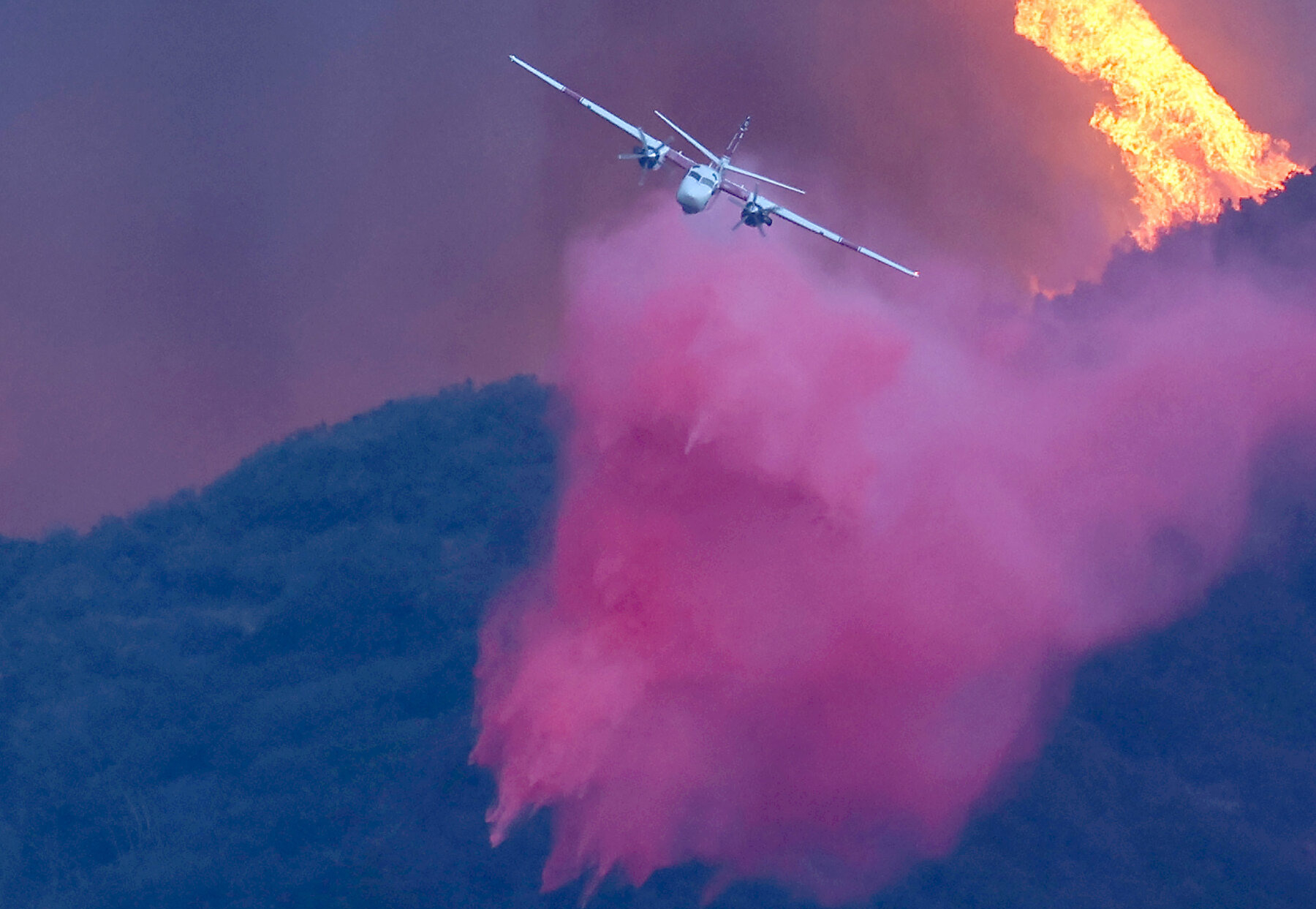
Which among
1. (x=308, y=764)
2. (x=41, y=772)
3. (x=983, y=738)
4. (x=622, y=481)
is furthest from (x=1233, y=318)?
(x=41, y=772)

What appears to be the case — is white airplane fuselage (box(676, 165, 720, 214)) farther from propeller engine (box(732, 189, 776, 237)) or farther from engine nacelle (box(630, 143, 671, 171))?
propeller engine (box(732, 189, 776, 237))

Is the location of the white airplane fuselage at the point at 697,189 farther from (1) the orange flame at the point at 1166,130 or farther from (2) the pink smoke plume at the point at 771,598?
(1) the orange flame at the point at 1166,130

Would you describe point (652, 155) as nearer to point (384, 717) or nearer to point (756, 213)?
point (756, 213)

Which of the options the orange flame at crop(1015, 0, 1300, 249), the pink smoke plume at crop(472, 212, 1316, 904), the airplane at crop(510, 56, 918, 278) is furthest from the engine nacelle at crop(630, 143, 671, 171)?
the orange flame at crop(1015, 0, 1300, 249)

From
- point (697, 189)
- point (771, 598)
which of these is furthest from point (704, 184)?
point (771, 598)

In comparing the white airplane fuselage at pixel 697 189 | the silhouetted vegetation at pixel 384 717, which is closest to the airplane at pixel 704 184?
the white airplane fuselage at pixel 697 189
